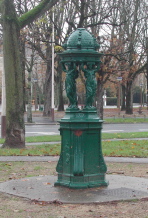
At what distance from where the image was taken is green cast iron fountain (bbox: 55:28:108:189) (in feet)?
26.9

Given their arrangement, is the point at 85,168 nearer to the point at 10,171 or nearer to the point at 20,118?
the point at 10,171

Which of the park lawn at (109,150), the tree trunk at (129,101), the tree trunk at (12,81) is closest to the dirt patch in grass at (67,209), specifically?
the park lawn at (109,150)

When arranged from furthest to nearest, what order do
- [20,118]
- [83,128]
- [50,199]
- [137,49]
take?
[137,49]
[20,118]
[83,128]
[50,199]

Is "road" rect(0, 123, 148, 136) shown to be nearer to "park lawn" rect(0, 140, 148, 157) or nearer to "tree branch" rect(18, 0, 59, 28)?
"park lawn" rect(0, 140, 148, 157)

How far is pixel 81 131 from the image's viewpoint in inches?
323

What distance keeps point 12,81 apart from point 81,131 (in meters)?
7.48

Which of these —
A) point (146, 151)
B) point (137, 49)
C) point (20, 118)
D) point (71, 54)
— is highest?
point (137, 49)

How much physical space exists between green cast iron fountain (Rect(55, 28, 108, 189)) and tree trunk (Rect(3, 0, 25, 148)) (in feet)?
22.6

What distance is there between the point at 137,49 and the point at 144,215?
37.7m

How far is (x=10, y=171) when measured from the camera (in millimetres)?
10758

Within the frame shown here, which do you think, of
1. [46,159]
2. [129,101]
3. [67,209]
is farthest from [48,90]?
[67,209]

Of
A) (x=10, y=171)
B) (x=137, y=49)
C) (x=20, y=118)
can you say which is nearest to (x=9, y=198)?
(x=10, y=171)

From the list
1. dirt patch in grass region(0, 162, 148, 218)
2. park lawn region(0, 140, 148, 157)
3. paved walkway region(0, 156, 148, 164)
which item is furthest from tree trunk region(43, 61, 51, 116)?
dirt patch in grass region(0, 162, 148, 218)

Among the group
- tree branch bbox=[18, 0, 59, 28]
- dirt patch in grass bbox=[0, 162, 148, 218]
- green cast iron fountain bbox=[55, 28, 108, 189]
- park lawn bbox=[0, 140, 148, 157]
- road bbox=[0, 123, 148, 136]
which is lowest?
road bbox=[0, 123, 148, 136]
